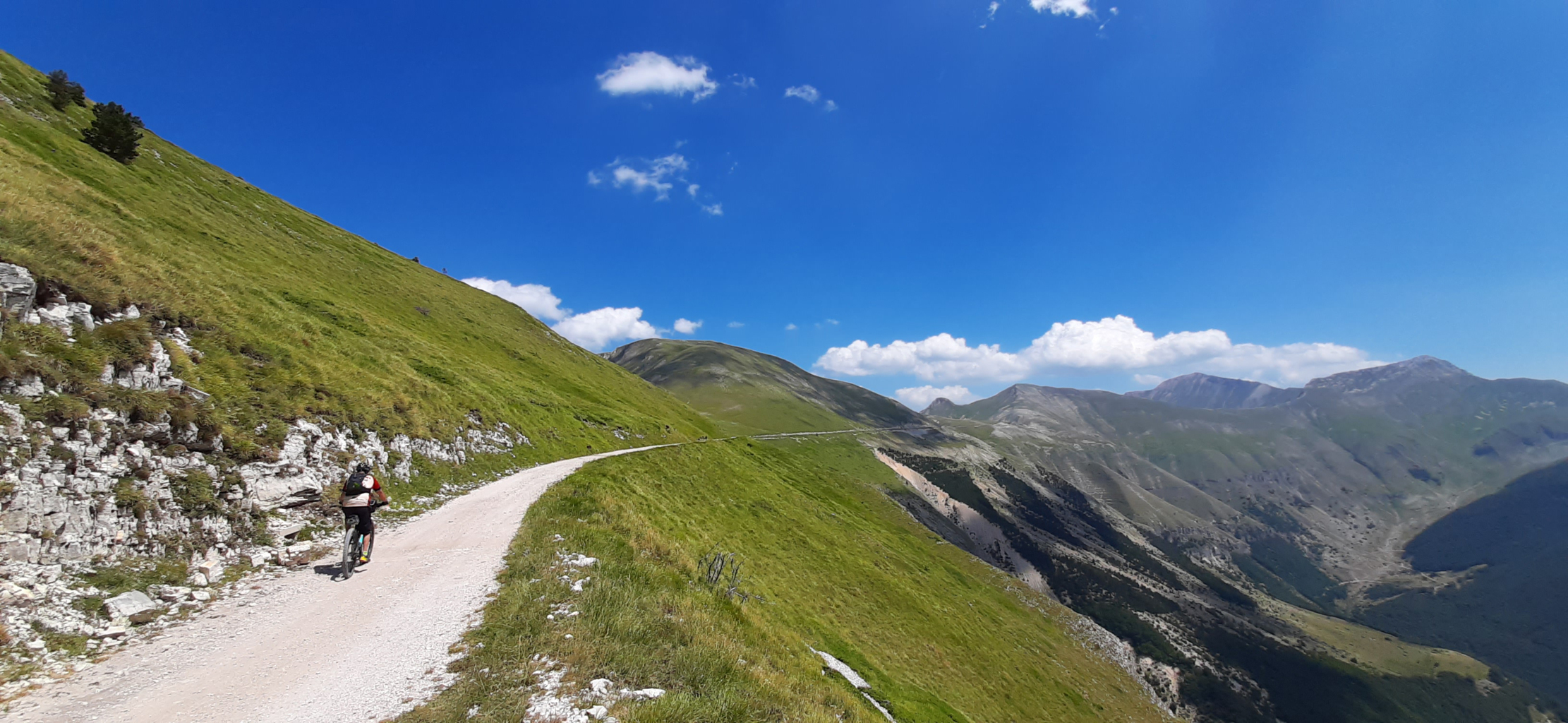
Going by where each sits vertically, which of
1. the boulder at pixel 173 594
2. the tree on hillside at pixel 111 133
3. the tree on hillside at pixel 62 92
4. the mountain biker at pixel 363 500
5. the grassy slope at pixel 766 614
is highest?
the tree on hillside at pixel 62 92

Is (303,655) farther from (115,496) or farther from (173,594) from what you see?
(115,496)

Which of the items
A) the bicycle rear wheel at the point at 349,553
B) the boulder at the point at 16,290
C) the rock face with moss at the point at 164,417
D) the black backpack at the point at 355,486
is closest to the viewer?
the rock face with moss at the point at 164,417

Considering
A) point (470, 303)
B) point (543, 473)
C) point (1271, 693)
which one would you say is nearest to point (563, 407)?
point (543, 473)

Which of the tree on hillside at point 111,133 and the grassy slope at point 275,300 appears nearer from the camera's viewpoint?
the grassy slope at point 275,300

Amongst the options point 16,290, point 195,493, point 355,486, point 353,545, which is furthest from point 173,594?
point 16,290

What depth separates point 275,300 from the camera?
3462 cm

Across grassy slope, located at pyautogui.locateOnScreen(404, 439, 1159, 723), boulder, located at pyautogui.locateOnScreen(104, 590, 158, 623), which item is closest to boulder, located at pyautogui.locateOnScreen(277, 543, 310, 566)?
boulder, located at pyautogui.locateOnScreen(104, 590, 158, 623)

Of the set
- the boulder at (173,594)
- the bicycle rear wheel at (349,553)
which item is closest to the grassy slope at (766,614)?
the bicycle rear wheel at (349,553)

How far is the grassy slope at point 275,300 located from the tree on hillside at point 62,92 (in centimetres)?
150

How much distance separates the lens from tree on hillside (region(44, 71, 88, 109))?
58969 millimetres

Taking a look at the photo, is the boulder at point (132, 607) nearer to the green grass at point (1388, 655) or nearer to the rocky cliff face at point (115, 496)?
the rocky cliff face at point (115, 496)

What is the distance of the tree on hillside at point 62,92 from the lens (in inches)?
2322

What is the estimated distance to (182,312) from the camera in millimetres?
18688

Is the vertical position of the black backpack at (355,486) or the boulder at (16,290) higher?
the boulder at (16,290)
